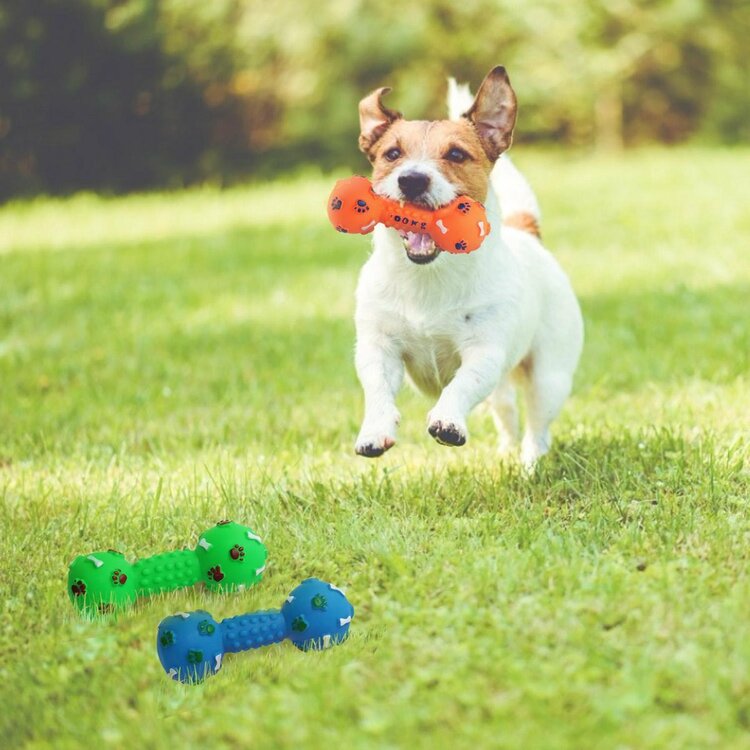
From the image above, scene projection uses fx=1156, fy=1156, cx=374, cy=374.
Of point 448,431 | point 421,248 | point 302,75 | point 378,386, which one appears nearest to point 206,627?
point 448,431

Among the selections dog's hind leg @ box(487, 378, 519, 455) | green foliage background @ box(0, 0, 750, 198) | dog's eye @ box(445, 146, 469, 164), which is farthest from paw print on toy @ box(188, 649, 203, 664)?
green foliage background @ box(0, 0, 750, 198)

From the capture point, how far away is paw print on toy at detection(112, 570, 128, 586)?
323 centimetres

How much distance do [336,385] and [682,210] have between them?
5.45 metres

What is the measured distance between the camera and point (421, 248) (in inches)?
147

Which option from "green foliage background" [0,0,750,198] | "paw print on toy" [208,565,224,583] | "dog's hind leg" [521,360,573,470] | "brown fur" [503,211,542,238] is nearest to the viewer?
"paw print on toy" [208,565,224,583]

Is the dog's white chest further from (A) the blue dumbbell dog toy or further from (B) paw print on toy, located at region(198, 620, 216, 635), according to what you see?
(B) paw print on toy, located at region(198, 620, 216, 635)

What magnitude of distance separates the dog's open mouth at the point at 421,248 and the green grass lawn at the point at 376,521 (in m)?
0.80

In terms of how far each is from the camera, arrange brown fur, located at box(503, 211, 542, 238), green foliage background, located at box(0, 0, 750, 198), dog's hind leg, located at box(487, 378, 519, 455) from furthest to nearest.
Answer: green foliage background, located at box(0, 0, 750, 198), brown fur, located at box(503, 211, 542, 238), dog's hind leg, located at box(487, 378, 519, 455)

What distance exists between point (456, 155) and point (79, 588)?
185 centimetres

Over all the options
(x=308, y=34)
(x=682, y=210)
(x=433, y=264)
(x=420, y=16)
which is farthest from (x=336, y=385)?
(x=420, y=16)

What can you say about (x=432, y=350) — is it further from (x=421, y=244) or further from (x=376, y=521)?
(x=376, y=521)

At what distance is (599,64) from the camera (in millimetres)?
15547

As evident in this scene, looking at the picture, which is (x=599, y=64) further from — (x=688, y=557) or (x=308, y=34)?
(x=688, y=557)

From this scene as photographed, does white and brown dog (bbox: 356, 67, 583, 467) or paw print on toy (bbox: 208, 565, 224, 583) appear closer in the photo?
paw print on toy (bbox: 208, 565, 224, 583)
